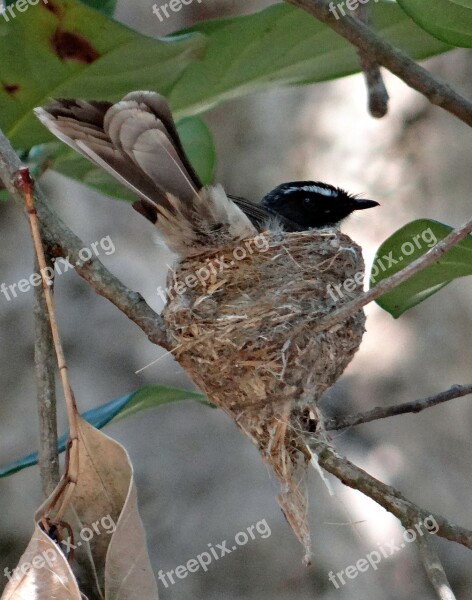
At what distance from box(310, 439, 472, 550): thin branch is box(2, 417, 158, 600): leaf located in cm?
43

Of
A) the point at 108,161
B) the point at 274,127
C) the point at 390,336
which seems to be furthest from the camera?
the point at 274,127

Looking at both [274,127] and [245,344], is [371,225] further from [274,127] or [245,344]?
[245,344]

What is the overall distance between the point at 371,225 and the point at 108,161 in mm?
2882

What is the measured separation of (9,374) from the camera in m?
4.44

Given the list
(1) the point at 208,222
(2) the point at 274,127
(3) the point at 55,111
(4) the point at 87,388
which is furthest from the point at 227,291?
(2) the point at 274,127

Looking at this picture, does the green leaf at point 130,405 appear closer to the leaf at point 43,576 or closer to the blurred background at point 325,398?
the leaf at point 43,576

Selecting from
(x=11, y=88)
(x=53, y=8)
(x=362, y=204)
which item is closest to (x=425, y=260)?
(x=53, y=8)

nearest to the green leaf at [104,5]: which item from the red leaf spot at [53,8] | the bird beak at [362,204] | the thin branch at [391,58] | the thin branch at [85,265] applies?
the red leaf spot at [53,8]

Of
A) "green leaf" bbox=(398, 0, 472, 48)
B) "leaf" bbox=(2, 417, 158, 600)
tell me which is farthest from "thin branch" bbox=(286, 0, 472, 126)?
"leaf" bbox=(2, 417, 158, 600)

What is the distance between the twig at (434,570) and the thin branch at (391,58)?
0.94 meters

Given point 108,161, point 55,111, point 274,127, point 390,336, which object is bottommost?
point 390,336

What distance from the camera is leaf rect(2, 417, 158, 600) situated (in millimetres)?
1550

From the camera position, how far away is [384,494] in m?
1.78

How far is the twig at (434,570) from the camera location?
68.1 inches
